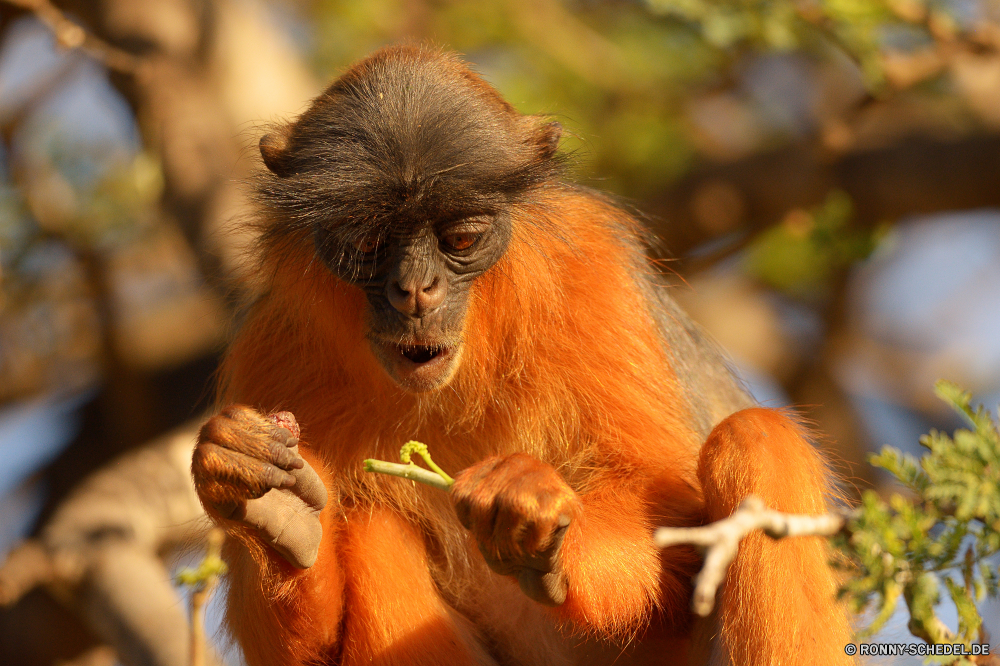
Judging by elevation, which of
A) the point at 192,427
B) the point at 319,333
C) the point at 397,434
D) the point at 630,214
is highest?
the point at 630,214

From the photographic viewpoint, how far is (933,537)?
113 inches

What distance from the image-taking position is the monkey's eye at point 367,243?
426 centimetres

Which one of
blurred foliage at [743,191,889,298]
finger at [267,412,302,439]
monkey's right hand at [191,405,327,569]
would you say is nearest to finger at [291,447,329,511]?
monkey's right hand at [191,405,327,569]

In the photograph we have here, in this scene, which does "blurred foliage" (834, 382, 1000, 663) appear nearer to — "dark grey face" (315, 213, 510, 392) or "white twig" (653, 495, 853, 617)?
"white twig" (653, 495, 853, 617)

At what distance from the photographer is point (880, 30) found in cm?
776

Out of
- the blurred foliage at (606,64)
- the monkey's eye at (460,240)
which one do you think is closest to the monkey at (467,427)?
the monkey's eye at (460,240)

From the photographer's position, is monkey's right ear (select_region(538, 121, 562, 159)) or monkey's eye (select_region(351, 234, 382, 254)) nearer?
monkey's eye (select_region(351, 234, 382, 254))

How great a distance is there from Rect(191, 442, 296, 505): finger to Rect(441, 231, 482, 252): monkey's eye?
4.13 ft

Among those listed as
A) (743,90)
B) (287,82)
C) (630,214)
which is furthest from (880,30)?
(287,82)

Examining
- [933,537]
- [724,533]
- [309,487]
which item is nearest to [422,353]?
[309,487]

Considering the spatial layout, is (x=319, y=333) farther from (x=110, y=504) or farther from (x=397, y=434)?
(x=110, y=504)

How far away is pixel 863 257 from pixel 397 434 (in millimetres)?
4546

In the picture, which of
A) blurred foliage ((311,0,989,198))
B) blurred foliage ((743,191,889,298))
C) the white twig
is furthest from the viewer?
blurred foliage ((311,0,989,198))

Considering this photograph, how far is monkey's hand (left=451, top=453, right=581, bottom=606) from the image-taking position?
12.0ft
